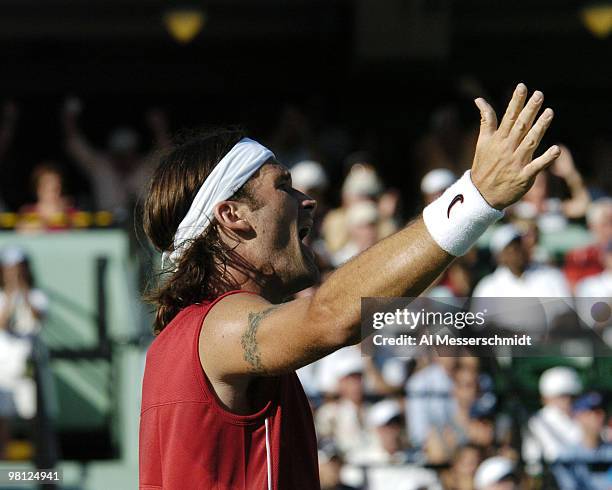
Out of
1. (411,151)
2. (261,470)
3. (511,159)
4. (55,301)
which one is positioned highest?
(411,151)

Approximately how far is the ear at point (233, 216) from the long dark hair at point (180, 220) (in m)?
0.02

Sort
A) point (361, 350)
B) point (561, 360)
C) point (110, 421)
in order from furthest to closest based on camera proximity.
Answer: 1. point (110, 421)
2. point (561, 360)
3. point (361, 350)

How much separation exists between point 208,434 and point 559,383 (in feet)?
16.1

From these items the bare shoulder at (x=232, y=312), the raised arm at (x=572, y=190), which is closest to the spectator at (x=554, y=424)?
the raised arm at (x=572, y=190)

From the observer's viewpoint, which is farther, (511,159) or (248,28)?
(248,28)

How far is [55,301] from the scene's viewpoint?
8789mm

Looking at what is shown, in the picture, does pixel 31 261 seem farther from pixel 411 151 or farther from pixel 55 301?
pixel 411 151

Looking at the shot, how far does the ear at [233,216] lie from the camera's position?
2961 millimetres

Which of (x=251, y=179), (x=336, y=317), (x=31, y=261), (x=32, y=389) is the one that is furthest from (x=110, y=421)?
(x=336, y=317)

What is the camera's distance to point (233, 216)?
2977 mm

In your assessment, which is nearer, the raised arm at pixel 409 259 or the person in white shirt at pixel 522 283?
the raised arm at pixel 409 259

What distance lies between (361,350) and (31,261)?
2.94 m

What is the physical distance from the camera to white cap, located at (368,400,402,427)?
707 centimetres

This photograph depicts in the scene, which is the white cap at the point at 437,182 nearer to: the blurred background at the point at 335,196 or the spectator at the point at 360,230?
the blurred background at the point at 335,196
